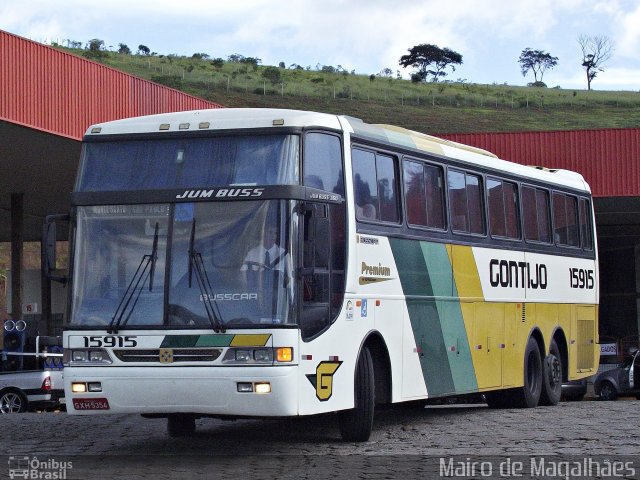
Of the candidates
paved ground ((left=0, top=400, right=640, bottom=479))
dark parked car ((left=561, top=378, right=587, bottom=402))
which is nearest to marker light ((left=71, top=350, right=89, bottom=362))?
paved ground ((left=0, top=400, right=640, bottom=479))

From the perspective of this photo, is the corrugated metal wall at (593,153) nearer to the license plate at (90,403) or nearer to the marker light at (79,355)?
the marker light at (79,355)

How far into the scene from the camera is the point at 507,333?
59.8 feet

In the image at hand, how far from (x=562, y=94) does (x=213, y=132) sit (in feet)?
403

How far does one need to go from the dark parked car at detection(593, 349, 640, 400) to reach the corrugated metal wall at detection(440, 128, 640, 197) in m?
6.89

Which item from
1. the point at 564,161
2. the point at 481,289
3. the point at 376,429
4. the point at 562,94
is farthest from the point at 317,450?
the point at 562,94

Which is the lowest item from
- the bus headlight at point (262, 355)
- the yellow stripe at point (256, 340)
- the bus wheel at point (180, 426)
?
the bus wheel at point (180, 426)

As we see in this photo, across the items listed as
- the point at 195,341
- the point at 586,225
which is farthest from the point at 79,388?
the point at 586,225

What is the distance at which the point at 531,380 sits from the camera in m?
19.4

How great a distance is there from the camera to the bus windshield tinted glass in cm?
1250

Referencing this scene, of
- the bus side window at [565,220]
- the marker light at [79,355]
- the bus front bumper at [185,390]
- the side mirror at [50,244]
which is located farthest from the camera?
the bus side window at [565,220]

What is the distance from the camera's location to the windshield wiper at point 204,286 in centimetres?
1208

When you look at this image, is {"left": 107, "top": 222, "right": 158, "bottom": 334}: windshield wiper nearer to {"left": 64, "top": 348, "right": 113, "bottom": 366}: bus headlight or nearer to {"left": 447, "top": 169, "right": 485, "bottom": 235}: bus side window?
{"left": 64, "top": 348, "right": 113, "bottom": 366}: bus headlight

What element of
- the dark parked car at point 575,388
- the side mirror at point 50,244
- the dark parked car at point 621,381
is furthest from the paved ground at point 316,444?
the dark parked car at point 621,381

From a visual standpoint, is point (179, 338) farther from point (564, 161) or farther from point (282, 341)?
point (564, 161)
